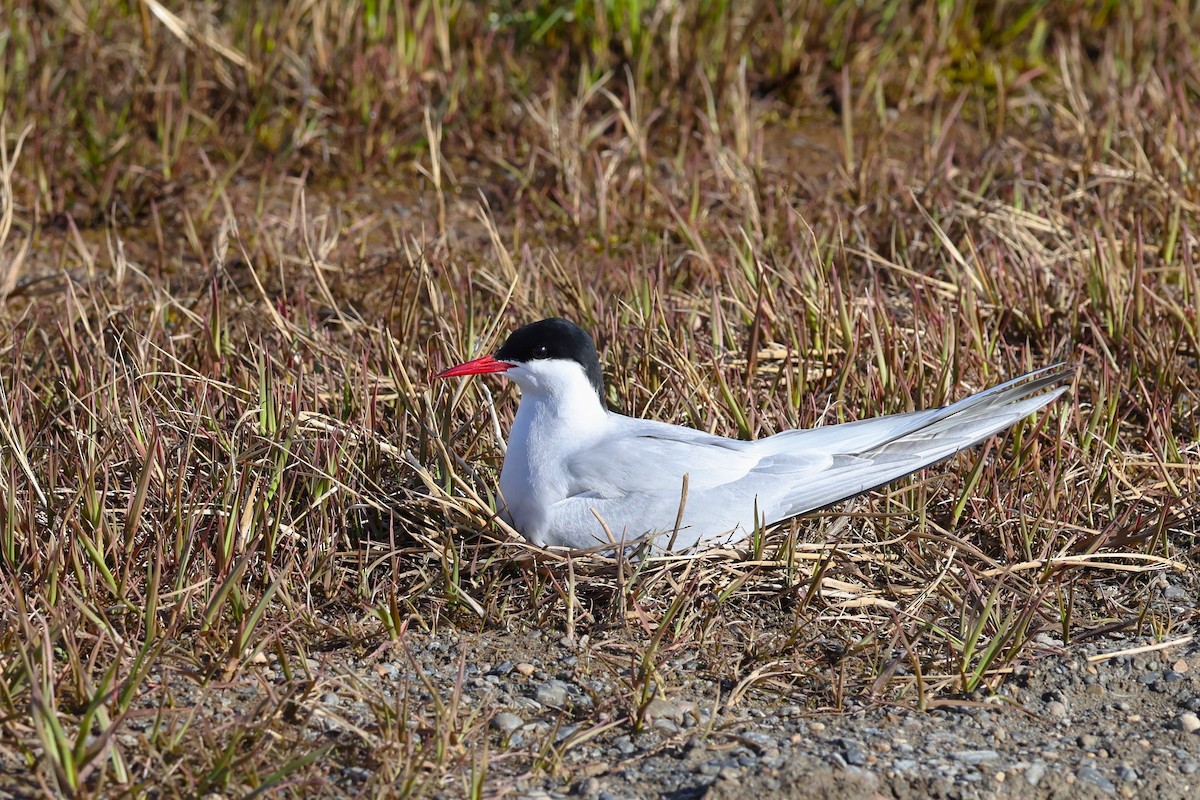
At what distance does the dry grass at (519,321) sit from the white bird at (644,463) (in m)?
0.10

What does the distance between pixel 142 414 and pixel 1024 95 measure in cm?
416

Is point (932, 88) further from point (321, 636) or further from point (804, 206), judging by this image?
point (321, 636)

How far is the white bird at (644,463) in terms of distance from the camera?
10.5 feet

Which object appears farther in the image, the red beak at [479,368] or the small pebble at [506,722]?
the red beak at [479,368]

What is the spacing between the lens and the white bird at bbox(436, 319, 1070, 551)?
3.20m

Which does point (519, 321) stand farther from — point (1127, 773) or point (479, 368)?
point (1127, 773)

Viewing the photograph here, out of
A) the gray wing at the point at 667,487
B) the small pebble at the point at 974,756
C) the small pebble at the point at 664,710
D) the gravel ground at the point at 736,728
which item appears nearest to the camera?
the gravel ground at the point at 736,728

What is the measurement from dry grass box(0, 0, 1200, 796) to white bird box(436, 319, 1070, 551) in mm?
99

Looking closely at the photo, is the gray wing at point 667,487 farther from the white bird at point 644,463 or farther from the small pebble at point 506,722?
the small pebble at point 506,722

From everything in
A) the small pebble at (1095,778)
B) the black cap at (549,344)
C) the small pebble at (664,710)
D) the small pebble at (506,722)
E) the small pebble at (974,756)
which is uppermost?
the black cap at (549,344)

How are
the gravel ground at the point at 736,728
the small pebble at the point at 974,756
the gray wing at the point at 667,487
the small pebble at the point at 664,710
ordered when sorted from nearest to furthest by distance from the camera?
the gravel ground at the point at 736,728 → the small pebble at the point at 974,756 → the small pebble at the point at 664,710 → the gray wing at the point at 667,487

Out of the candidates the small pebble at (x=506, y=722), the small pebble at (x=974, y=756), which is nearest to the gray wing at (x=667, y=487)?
the small pebble at (x=506, y=722)

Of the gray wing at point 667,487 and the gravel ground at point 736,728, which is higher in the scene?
the gray wing at point 667,487

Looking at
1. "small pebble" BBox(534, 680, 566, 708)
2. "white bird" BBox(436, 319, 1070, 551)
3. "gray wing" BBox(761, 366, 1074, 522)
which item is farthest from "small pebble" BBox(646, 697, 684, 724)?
"gray wing" BBox(761, 366, 1074, 522)
